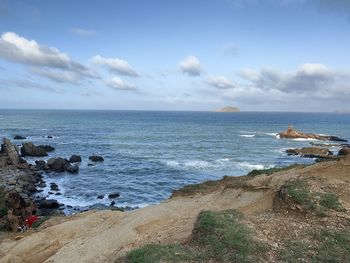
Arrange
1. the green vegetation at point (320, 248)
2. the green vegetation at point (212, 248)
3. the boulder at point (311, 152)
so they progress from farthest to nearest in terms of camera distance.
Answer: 1. the boulder at point (311, 152)
2. the green vegetation at point (212, 248)
3. the green vegetation at point (320, 248)

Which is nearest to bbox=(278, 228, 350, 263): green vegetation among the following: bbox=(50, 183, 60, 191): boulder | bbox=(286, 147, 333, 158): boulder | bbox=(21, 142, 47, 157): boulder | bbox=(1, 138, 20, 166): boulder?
bbox=(50, 183, 60, 191): boulder

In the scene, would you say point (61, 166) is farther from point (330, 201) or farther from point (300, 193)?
point (330, 201)

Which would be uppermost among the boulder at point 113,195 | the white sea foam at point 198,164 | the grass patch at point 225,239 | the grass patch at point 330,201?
the grass patch at point 330,201

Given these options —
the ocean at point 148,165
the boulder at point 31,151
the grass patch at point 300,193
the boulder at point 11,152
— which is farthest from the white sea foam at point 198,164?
the grass patch at point 300,193

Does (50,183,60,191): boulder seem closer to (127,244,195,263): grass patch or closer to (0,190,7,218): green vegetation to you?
(0,190,7,218): green vegetation

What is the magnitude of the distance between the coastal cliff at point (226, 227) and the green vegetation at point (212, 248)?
0.11 ft

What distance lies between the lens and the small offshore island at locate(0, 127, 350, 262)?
12508 mm

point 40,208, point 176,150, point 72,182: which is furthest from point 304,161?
point 40,208

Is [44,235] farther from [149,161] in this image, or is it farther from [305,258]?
[149,161]

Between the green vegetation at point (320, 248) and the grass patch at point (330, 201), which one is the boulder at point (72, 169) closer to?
the grass patch at point (330, 201)

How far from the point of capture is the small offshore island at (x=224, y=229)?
492 inches

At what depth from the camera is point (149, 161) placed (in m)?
60.4

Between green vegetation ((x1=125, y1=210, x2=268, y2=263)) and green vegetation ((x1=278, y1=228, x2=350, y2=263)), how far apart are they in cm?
89

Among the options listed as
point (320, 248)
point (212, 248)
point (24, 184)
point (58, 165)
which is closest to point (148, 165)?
point (58, 165)
